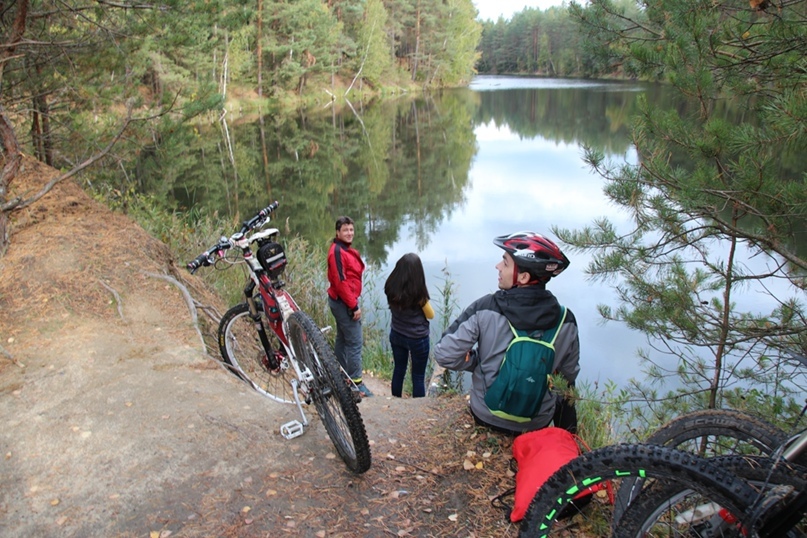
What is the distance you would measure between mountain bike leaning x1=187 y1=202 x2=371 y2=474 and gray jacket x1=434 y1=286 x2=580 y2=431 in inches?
23.2

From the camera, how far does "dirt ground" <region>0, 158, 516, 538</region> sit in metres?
2.73

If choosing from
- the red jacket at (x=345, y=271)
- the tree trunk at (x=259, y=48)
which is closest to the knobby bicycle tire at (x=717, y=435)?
the red jacket at (x=345, y=271)

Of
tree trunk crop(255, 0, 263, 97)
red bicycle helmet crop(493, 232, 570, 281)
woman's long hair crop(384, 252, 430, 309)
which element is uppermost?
tree trunk crop(255, 0, 263, 97)

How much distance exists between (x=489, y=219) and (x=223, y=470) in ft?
40.7

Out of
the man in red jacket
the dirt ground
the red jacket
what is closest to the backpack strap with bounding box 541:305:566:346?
the dirt ground

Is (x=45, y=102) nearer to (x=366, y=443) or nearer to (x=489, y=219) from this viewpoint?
(x=366, y=443)

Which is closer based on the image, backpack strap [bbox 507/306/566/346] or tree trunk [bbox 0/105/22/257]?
backpack strap [bbox 507/306/566/346]

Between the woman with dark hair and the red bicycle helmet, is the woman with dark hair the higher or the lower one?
the lower one

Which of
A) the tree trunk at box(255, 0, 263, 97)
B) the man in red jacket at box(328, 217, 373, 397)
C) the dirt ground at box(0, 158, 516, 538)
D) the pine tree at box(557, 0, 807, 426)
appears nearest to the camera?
the pine tree at box(557, 0, 807, 426)

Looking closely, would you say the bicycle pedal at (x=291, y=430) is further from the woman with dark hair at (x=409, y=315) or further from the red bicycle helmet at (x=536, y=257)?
the woman with dark hair at (x=409, y=315)

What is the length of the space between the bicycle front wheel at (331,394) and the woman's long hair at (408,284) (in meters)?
1.70

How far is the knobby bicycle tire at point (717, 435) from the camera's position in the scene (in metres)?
2.07

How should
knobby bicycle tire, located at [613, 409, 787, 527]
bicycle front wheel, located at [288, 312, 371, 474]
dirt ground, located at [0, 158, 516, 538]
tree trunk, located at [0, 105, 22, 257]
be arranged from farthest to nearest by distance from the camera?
tree trunk, located at [0, 105, 22, 257], bicycle front wheel, located at [288, 312, 371, 474], dirt ground, located at [0, 158, 516, 538], knobby bicycle tire, located at [613, 409, 787, 527]

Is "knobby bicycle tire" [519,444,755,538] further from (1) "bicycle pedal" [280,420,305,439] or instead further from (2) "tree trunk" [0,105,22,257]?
(2) "tree trunk" [0,105,22,257]
